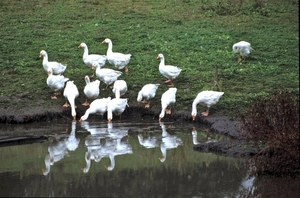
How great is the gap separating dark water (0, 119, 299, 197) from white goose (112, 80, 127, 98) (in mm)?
1017

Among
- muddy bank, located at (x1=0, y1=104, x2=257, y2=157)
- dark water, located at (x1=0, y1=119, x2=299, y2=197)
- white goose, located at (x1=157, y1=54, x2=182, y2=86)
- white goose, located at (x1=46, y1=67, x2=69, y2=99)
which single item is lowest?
dark water, located at (x1=0, y1=119, x2=299, y2=197)

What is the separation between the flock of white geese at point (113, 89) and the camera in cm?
1811

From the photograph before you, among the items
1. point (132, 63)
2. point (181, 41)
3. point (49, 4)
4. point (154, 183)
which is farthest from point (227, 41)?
point (154, 183)

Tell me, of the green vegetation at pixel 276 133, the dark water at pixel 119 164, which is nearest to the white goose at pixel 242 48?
the dark water at pixel 119 164

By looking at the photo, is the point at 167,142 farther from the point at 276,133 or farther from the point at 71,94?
the point at 276,133

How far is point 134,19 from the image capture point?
26438 mm

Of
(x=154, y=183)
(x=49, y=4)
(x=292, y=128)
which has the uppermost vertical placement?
(x=49, y=4)

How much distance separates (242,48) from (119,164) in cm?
835

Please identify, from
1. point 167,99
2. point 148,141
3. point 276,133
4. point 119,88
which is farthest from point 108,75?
point 276,133

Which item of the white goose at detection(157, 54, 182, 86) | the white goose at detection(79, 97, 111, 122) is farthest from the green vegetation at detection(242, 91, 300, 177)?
the white goose at detection(157, 54, 182, 86)

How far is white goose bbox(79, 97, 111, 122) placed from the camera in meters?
18.3

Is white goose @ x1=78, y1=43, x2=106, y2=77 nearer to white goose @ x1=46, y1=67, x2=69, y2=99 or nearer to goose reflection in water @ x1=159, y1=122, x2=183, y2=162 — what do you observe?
white goose @ x1=46, y1=67, x2=69, y2=99

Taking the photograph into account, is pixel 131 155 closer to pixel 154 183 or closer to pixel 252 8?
pixel 154 183

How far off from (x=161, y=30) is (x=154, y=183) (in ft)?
40.7
